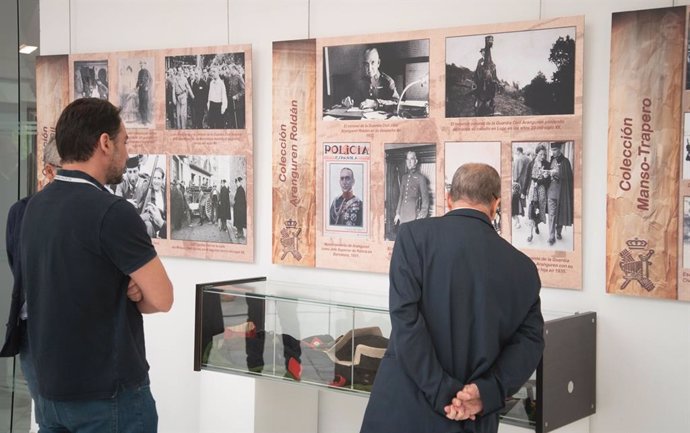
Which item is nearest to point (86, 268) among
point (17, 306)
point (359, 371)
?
point (17, 306)

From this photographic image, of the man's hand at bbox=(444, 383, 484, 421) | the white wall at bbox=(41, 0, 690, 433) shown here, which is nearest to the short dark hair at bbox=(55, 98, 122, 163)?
the man's hand at bbox=(444, 383, 484, 421)

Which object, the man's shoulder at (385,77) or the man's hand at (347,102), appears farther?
the man's hand at (347,102)

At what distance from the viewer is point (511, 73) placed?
14.4ft

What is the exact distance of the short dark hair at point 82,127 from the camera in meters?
3.01

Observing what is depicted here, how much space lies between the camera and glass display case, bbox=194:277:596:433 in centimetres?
386

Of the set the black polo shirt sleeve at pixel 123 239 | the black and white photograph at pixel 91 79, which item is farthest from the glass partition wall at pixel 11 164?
the black polo shirt sleeve at pixel 123 239

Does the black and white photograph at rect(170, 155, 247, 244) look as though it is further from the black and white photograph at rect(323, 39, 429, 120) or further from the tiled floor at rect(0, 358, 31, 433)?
the tiled floor at rect(0, 358, 31, 433)

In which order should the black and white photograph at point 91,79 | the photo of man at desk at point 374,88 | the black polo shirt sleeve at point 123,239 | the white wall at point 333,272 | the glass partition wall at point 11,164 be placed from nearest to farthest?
the black polo shirt sleeve at point 123,239
the white wall at point 333,272
the photo of man at desk at point 374,88
the glass partition wall at point 11,164
the black and white photograph at point 91,79

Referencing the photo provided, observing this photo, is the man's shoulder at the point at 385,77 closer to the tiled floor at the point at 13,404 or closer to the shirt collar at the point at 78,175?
the shirt collar at the point at 78,175

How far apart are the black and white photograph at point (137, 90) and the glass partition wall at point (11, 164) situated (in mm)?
650

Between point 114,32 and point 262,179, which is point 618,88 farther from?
point 114,32

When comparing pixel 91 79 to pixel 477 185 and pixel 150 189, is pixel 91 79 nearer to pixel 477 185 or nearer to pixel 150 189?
pixel 150 189

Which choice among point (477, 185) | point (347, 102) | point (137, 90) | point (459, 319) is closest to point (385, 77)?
point (347, 102)

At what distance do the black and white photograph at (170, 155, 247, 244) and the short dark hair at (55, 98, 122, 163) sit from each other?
2381 millimetres
